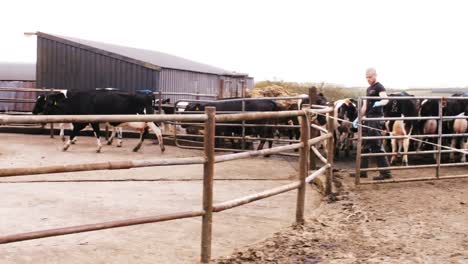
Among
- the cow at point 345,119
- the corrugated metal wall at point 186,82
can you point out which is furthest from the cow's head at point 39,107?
the cow at point 345,119

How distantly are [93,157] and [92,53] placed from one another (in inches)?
500

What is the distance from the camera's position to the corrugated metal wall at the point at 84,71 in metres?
23.1

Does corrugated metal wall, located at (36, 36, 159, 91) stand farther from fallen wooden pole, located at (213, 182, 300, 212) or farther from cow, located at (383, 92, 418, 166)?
fallen wooden pole, located at (213, 182, 300, 212)

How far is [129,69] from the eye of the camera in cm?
2325

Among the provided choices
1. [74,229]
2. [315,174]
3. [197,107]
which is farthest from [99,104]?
[74,229]

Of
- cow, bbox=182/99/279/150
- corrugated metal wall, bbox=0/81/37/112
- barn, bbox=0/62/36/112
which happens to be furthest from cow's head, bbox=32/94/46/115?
corrugated metal wall, bbox=0/81/37/112

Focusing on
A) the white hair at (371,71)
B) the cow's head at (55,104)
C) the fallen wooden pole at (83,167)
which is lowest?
the fallen wooden pole at (83,167)

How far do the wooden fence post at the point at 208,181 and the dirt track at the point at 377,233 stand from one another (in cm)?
16

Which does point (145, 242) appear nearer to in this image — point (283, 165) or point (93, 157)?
point (283, 165)

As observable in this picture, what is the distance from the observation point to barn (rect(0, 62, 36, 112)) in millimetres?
25266

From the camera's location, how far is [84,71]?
2400cm

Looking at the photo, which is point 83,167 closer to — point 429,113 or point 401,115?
point 401,115

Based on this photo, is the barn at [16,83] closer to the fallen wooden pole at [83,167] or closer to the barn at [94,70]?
the barn at [94,70]

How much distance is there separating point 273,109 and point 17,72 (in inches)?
939
